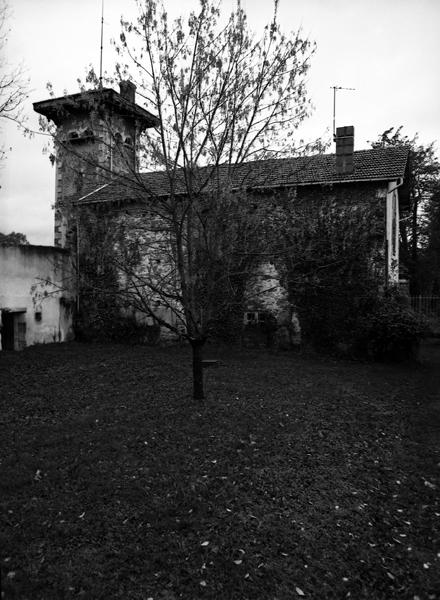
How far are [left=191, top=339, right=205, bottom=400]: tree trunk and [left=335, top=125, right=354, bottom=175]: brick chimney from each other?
32.0ft

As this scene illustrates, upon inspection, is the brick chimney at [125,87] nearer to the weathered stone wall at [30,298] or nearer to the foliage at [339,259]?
the weathered stone wall at [30,298]

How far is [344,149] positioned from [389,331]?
21.9 ft

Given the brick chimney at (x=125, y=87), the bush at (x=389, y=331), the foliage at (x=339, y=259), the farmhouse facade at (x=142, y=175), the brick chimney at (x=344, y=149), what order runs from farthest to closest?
the brick chimney at (x=344, y=149)
the foliage at (x=339, y=259)
the bush at (x=389, y=331)
the farmhouse facade at (x=142, y=175)
the brick chimney at (x=125, y=87)

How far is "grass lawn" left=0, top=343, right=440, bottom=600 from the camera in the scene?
3.69 m

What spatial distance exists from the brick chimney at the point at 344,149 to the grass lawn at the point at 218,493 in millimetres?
8525

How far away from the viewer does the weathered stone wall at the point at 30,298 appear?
14.1 metres

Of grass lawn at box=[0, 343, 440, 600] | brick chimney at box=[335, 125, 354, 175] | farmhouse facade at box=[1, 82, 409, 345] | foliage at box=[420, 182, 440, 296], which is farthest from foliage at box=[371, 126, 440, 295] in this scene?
grass lawn at box=[0, 343, 440, 600]

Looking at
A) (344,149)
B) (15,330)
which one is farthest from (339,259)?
(15,330)

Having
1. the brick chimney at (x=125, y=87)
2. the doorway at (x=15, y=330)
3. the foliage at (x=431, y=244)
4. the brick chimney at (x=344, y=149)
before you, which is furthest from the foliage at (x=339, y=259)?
the foliage at (x=431, y=244)

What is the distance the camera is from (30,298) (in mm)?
14922

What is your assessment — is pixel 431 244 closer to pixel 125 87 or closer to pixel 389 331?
pixel 389 331

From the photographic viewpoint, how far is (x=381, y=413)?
8.39m

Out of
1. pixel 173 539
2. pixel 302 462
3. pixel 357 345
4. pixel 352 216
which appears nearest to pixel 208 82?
pixel 302 462

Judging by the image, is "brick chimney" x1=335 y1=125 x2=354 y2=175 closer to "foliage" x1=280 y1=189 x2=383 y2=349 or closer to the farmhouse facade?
the farmhouse facade
